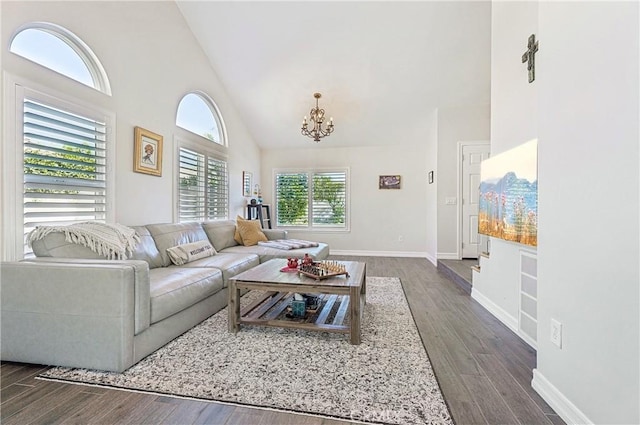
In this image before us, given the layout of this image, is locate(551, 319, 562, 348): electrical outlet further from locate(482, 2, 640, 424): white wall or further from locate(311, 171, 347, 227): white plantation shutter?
locate(311, 171, 347, 227): white plantation shutter

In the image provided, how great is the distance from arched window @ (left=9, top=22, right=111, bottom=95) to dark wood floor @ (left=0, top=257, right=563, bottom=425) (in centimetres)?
226

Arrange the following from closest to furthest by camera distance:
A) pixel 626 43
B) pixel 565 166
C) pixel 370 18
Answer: pixel 626 43, pixel 565 166, pixel 370 18

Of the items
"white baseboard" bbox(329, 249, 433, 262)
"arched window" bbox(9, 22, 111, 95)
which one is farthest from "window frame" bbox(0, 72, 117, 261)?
"white baseboard" bbox(329, 249, 433, 262)

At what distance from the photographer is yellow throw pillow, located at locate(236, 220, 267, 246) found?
15.0ft

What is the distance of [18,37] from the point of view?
2207mm

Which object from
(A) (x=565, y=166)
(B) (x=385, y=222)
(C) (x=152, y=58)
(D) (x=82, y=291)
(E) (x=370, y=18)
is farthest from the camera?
(B) (x=385, y=222)

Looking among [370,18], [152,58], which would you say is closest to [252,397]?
[152,58]

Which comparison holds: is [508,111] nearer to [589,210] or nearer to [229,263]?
[589,210]

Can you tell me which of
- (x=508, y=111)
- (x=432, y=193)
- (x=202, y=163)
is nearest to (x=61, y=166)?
(x=202, y=163)

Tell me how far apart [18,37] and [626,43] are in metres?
3.62

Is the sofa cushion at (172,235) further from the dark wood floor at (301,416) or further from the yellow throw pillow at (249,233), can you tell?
the dark wood floor at (301,416)

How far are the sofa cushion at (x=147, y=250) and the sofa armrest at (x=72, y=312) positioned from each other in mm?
805

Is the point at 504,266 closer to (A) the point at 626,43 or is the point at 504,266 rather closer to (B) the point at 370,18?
(A) the point at 626,43

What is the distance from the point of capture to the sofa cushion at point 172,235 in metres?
3.11
